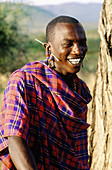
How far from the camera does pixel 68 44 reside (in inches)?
80.0

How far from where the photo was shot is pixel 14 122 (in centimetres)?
179

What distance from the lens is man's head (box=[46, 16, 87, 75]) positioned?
2029 mm

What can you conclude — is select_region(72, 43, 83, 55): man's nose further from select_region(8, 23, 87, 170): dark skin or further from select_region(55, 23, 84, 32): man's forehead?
select_region(55, 23, 84, 32): man's forehead

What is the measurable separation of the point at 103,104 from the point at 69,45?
0.89m

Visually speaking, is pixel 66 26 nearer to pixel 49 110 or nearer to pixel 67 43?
pixel 67 43

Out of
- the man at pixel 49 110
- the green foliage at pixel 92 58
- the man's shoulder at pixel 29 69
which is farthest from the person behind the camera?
the green foliage at pixel 92 58

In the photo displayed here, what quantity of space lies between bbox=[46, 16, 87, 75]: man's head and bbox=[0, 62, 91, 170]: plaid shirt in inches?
4.3

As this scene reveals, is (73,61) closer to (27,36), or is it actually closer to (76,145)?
(76,145)

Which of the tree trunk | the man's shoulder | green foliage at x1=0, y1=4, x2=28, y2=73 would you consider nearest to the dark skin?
the man's shoulder

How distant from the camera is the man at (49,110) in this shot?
180cm

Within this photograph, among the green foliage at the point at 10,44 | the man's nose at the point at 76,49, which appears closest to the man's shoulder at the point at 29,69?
the man's nose at the point at 76,49

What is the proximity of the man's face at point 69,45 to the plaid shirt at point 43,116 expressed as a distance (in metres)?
0.11

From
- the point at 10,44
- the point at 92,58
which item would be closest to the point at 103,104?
the point at 10,44

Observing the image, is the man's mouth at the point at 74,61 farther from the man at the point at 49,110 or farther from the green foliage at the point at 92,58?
the green foliage at the point at 92,58
